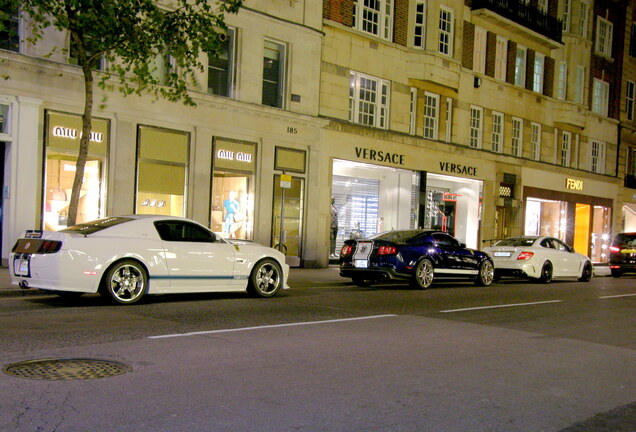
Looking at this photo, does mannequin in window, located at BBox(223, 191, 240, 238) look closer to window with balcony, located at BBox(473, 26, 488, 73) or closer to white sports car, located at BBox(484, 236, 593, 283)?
white sports car, located at BBox(484, 236, 593, 283)

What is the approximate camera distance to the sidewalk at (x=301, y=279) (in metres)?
12.4

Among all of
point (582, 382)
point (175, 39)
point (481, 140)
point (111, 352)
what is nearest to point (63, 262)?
point (111, 352)

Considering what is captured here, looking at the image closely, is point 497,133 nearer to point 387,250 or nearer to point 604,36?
point 604,36

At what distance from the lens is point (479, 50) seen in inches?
1190

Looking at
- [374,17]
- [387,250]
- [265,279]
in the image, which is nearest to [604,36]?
[374,17]

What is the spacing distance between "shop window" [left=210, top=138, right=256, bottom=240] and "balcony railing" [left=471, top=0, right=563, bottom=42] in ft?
45.6

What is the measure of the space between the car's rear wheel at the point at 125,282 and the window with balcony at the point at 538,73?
1065 inches

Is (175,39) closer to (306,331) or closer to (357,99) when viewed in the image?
→ (306,331)

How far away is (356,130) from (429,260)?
8.64m

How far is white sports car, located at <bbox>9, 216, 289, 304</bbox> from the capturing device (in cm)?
1077

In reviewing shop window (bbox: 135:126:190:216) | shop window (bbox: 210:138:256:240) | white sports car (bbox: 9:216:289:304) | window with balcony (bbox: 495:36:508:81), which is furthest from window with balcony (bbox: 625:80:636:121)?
white sports car (bbox: 9:216:289:304)

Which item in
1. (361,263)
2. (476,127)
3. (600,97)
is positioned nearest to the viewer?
(361,263)

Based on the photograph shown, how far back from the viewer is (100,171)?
60.1 ft

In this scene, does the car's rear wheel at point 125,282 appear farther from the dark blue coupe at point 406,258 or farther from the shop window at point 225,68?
the shop window at point 225,68
